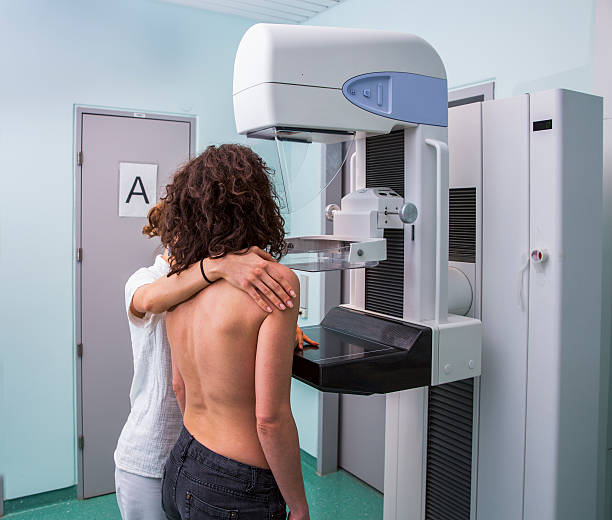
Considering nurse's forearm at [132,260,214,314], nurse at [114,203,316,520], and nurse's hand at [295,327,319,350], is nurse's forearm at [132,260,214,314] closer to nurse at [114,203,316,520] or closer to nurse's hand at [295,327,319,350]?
nurse at [114,203,316,520]

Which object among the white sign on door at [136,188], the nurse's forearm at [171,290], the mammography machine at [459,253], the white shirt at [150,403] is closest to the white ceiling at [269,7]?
the white sign on door at [136,188]

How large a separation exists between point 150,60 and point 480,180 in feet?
6.97

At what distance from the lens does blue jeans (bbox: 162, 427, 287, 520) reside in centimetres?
115

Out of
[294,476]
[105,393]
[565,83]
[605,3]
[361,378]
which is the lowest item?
[105,393]

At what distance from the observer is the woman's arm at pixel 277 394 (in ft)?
3.67

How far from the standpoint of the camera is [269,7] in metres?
3.01

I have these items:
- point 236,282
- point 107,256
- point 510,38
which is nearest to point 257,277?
point 236,282

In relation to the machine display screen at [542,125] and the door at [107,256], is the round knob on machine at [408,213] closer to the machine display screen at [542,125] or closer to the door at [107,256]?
the machine display screen at [542,125]

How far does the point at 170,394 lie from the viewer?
57.5 inches

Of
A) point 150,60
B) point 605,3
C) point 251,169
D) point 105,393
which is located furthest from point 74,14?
point 605,3

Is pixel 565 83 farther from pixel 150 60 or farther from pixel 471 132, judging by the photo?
pixel 150 60

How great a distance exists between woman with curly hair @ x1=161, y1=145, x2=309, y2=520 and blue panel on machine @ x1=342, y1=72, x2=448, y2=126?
0.28 m

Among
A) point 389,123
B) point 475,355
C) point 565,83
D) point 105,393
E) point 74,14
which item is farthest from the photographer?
point 105,393

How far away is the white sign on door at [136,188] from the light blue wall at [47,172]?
25 cm
